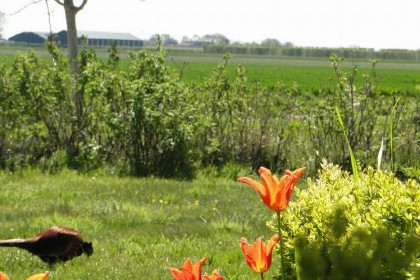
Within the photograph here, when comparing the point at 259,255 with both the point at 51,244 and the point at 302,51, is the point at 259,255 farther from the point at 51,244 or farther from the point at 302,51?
the point at 302,51

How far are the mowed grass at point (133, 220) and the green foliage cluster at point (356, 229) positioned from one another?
1.85 metres

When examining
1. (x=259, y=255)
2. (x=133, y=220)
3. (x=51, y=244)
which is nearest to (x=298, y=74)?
(x=133, y=220)

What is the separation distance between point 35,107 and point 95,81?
0.91 m

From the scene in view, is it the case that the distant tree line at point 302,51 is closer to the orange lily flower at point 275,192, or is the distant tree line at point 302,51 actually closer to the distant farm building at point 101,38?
the distant farm building at point 101,38

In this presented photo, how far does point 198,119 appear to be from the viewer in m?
9.16

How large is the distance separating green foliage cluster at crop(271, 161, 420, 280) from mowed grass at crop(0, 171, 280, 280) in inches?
72.7

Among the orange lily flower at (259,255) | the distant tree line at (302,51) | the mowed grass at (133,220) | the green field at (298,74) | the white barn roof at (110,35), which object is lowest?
the distant tree line at (302,51)

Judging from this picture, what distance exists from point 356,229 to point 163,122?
783cm

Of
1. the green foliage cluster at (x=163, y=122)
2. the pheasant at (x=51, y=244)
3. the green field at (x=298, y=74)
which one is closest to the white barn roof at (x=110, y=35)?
the green field at (x=298, y=74)

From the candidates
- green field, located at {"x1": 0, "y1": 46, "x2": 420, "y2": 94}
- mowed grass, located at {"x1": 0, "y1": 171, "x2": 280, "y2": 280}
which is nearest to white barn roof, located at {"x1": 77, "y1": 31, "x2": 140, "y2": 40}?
green field, located at {"x1": 0, "y1": 46, "x2": 420, "y2": 94}

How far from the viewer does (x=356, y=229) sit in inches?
43.0

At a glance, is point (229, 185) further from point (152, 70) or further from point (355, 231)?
point (355, 231)

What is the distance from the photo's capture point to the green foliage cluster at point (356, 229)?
3.72 ft

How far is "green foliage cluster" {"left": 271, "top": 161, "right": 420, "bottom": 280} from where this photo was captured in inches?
44.6
